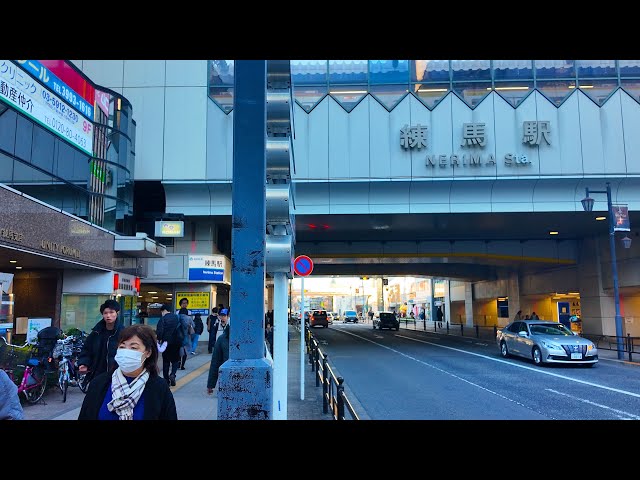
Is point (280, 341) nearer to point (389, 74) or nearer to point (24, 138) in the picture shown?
point (24, 138)

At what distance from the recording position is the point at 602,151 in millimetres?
20047

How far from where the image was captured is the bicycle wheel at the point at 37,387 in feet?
29.2

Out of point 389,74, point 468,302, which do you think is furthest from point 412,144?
point 468,302

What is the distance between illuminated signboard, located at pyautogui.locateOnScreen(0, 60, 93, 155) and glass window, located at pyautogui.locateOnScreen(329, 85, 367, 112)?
1024cm

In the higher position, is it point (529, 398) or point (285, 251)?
point (285, 251)

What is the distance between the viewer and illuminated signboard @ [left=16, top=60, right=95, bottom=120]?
12.9 metres

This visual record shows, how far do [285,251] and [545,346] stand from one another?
13375 millimetres

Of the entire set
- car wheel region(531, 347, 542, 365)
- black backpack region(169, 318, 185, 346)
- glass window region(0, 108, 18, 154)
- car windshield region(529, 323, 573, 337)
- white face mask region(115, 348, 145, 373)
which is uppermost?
glass window region(0, 108, 18, 154)

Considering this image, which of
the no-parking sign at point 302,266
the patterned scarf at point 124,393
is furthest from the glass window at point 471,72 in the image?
the patterned scarf at point 124,393

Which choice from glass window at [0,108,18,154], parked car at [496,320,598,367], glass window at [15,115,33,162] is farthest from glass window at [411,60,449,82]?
glass window at [0,108,18,154]

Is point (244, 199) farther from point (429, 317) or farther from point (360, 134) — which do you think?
point (429, 317)

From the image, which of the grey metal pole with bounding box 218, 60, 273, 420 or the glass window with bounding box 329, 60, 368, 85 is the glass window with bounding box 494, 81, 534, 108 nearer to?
the glass window with bounding box 329, 60, 368, 85

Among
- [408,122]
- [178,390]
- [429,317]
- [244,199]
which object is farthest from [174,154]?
[429,317]

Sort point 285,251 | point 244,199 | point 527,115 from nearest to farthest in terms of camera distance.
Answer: point 244,199 → point 285,251 → point 527,115
